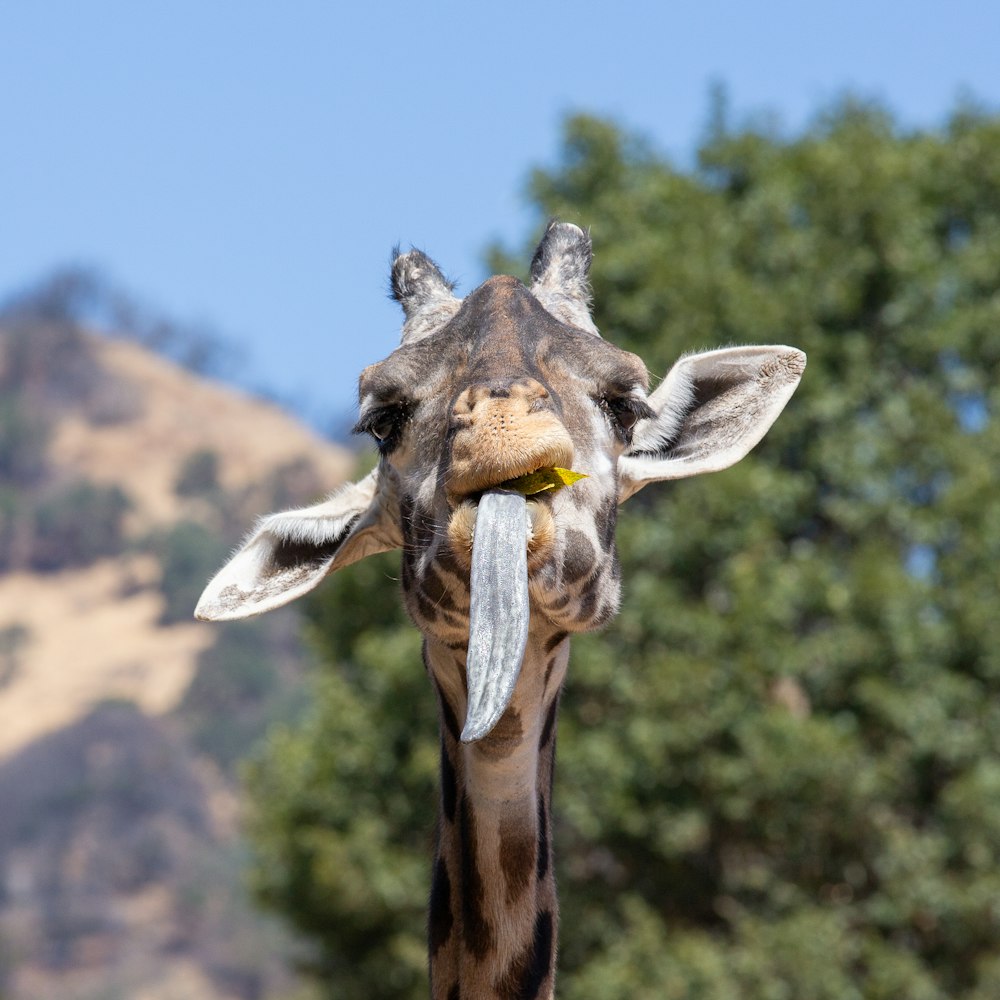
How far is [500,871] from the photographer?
5.07 m

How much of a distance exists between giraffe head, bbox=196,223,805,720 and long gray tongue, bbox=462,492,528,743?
0.09 meters

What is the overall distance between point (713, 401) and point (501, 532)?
5.16 ft

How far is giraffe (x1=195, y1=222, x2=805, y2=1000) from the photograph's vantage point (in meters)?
4.67

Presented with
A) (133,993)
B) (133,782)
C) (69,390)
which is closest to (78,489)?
(69,390)

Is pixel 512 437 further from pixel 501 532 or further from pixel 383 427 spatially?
pixel 383 427

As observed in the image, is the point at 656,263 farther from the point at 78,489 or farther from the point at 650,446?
the point at 78,489

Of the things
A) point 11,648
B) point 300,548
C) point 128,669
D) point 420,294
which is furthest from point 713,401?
point 11,648

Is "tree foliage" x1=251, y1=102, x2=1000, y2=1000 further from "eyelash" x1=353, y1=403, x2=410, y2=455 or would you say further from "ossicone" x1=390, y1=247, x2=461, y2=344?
"eyelash" x1=353, y1=403, x2=410, y2=455

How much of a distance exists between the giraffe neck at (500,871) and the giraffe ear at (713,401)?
2.96ft

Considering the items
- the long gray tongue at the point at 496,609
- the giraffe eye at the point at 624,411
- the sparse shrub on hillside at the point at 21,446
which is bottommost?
the long gray tongue at the point at 496,609

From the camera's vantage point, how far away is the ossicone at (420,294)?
5.93m

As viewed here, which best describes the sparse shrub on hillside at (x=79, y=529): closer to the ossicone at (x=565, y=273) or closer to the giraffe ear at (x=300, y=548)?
the ossicone at (x=565, y=273)

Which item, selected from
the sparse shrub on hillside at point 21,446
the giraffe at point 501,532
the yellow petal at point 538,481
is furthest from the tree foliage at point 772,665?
the sparse shrub on hillside at point 21,446

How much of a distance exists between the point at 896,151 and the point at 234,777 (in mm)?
50612
